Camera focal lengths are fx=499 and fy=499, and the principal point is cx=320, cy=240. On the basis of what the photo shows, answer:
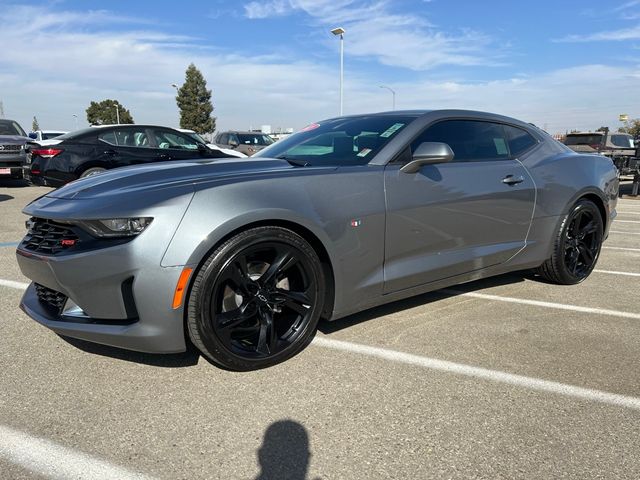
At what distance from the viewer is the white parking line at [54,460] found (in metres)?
1.87

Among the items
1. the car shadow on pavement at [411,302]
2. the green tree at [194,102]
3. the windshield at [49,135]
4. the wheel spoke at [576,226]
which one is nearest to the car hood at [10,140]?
the windshield at [49,135]

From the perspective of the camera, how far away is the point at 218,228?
2.42 meters

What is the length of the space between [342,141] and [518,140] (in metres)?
1.56

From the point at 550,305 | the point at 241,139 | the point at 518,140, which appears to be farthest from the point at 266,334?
the point at 241,139

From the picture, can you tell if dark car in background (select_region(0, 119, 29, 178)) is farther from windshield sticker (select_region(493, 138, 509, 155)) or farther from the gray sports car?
windshield sticker (select_region(493, 138, 509, 155))

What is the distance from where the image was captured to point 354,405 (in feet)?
7.84

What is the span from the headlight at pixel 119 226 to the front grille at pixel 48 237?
0.14 m

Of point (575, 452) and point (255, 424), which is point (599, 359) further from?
point (255, 424)

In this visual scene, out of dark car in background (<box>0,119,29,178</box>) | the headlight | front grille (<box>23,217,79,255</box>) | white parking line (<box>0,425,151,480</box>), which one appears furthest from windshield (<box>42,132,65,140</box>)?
white parking line (<box>0,425,151,480</box>)

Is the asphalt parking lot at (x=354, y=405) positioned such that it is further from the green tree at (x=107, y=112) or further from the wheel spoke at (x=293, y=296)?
the green tree at (x=107, y=112)

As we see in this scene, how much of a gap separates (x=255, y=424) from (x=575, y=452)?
1346mm

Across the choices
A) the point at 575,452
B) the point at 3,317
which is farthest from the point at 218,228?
the point at 3,317

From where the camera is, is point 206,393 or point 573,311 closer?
point 206,393

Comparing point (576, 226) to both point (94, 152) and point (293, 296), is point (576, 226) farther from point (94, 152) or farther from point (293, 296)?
point (94, 152)
